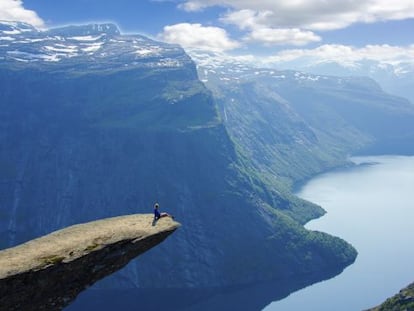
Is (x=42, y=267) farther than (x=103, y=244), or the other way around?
(x=103, y=244)

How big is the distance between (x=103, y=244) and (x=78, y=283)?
270 centimetres

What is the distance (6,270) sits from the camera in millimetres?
26562

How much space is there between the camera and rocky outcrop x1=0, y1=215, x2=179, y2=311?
2714cm

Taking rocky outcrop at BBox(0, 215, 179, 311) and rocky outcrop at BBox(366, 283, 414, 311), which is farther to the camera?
rocky outcrop at BBox(366, 283, 414, 311)

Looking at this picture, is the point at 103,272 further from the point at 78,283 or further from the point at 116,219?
the point at 116,219

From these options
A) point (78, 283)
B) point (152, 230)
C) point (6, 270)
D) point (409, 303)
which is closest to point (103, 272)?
point (78, 283)

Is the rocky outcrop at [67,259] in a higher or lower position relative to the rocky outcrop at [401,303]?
higher

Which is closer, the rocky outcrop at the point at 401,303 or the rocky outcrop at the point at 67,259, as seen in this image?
the rocky outcrop at the point at 67,259

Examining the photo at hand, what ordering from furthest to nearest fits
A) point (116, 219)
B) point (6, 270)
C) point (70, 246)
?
1. point (116, 219)
2. point (70, 246)
3. point (6, 270)

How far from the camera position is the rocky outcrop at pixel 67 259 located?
27141mm

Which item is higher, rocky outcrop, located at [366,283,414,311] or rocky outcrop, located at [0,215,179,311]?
rocky outcrop, located at [0,215,179,311]

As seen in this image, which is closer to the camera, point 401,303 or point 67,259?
point 67,259

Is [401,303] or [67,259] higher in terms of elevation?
[67,259]

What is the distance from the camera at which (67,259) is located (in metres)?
28.6
